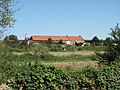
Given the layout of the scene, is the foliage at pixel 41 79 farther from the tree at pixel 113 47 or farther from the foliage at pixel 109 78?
the tree at pixel 113 47

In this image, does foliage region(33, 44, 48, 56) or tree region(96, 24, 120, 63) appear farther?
foliage region(33, 44, 48, 56)

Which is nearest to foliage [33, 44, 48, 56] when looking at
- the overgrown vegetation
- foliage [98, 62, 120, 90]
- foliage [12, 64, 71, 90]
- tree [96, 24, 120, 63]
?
tree [96, 24, 120, 63]

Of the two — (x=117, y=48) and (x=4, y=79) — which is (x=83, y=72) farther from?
(x=117, y=48)

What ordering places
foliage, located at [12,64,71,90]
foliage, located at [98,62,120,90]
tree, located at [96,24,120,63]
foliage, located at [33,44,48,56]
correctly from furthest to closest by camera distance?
foliage, located at [33,44,48,56] < tree, located at [96,24,120,63] < foliage, located at [98,62,120,90] < foliage, located at [12,64,71,90]

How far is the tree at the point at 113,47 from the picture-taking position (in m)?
19.5

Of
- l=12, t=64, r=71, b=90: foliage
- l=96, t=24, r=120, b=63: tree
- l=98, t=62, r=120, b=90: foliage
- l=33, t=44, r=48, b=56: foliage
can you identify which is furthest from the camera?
l=33, t=44, r=48, b=56: foliage

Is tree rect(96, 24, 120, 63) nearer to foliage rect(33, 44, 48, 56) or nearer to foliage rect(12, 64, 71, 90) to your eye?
foliage rect(12, 64, 71, 90)

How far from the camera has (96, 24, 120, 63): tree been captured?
63.9 feet

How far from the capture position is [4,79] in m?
8.59

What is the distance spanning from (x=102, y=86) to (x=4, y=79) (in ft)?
12.3

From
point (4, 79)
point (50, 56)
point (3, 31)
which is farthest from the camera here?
point (50, 56)

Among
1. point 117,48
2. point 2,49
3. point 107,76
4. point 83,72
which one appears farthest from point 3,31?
point 117,48

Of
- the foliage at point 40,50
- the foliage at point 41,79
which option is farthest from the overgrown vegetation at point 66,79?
the foliage at point 40,50

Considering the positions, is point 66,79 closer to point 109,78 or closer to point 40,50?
point 109,78
